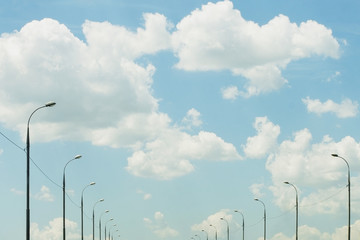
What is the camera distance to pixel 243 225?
4082 inches

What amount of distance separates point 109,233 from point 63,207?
79239 mm

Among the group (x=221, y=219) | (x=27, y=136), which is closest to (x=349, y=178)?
(x=27, y=136)

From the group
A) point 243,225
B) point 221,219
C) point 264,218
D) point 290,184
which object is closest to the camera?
point 290,184

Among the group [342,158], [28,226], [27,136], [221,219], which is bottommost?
[28,226]

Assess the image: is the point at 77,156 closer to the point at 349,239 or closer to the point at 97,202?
the point at 349,239

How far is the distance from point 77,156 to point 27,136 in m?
16.8

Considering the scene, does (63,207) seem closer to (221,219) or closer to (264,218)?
(264,218)

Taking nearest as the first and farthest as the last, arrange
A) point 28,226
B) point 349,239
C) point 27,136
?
point 28,226 < point 27,136 < point 349,239

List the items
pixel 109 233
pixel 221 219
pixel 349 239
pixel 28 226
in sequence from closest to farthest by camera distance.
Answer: pixel 28 226 → pixel 349 239 → pixel 221 219 → pixel 109 233

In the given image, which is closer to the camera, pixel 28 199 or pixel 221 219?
pixel 28 199

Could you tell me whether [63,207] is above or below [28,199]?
above

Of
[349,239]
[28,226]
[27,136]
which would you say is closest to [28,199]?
[28,226]

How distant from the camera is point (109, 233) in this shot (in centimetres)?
13700

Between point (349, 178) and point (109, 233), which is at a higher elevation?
point (109, 233)
